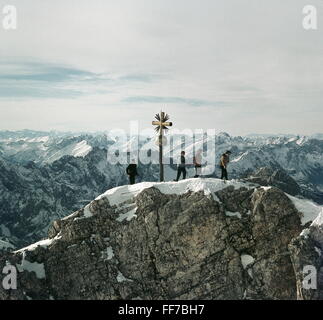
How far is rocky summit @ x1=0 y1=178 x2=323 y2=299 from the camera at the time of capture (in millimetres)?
44188

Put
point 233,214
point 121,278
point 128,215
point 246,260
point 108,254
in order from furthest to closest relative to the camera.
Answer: point 128,215, point 108,254, point 121,278, point 233,214, point 246,260

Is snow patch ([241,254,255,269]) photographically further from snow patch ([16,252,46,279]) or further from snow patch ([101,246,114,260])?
snow patch ([16,252,46,279])

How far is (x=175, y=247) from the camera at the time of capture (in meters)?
46.4

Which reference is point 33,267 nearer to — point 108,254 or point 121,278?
point 108,254

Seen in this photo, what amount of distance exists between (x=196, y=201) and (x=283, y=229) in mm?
9323

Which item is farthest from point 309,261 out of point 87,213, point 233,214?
point 87,213

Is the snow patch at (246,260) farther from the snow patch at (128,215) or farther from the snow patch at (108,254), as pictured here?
the snow patch at (108,254)

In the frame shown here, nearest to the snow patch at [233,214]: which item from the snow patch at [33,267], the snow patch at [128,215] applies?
the snow patch at [128,215]

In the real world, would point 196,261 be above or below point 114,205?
below

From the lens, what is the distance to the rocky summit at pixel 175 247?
1740 inches
